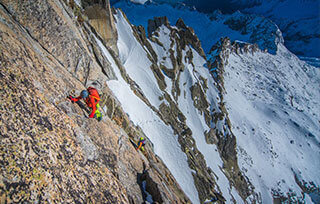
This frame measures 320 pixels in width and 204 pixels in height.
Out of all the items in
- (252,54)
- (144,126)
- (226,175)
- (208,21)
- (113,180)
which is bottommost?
(226,175)

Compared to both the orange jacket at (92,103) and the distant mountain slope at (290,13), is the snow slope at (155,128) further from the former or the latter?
the distant mountain slope at (290,13)

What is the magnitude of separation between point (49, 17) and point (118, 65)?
10.8 m

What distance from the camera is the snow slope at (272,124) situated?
37.0m

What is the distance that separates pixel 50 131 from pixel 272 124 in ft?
203

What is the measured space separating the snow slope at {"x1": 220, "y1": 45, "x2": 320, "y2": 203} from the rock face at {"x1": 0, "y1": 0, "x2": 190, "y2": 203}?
38751 millimetres

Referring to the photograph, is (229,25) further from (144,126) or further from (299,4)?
(144,126)

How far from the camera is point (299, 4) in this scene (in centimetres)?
15212

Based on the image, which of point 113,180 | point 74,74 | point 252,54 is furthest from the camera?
point 252,54

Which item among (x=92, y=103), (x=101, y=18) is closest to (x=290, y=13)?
(x=101, y=18)

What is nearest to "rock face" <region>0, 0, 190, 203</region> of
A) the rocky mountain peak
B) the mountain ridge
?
the mountain ridge

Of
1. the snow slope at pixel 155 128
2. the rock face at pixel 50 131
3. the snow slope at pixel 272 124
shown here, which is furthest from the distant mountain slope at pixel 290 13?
the rock face at pixel 50 131

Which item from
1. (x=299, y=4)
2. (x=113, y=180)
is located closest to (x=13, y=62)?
(x=113, y=180)

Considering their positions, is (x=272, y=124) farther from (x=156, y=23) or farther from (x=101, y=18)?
(x=101, y=18)

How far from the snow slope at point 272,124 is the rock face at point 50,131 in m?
38.8
